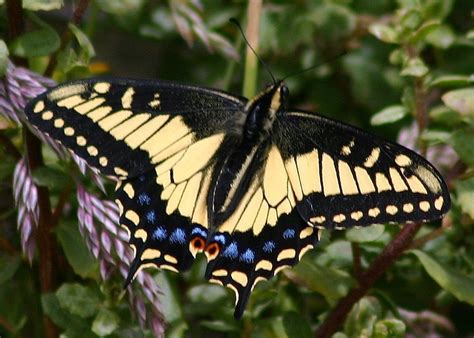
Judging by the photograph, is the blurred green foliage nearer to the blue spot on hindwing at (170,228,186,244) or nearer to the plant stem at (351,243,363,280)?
the plant stem at (351,243,363,280)

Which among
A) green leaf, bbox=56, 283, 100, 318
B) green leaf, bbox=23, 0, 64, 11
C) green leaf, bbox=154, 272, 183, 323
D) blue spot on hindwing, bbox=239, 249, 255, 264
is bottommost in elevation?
green leaf, bbox=56, 283, 100, 318

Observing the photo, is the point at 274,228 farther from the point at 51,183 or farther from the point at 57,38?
the point at 57,38

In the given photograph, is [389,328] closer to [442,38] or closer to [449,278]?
[449,278]

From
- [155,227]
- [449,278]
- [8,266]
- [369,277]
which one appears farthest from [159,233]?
[449,278]

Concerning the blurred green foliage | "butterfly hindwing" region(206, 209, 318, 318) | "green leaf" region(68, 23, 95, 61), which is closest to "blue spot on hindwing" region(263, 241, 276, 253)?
"butterfly hindwing" region(206, 209, 318, 318)

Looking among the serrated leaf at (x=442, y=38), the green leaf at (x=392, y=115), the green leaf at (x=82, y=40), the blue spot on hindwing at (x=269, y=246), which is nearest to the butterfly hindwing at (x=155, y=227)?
the blue spot on hindwing at (x=269, y=246)

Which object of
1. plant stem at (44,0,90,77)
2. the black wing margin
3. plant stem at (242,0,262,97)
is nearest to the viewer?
the black wing margin

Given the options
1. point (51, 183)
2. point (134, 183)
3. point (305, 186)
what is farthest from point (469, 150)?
point (51, 183)
